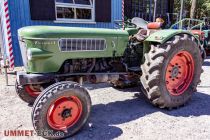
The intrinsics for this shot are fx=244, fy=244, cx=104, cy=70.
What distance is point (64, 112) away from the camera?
10.9 feet

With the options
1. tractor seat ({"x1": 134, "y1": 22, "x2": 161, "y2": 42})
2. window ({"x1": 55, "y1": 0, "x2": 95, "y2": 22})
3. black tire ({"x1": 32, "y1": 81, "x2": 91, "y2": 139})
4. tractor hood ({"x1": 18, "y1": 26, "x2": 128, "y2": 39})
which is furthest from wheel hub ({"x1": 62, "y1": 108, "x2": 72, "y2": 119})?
window ({"x1": 55, "y1": 0, "x2": 95, "y2": 22})

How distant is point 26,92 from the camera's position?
4.23 meters

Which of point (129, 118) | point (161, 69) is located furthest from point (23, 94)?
point (161, 69)

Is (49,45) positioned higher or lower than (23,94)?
higher

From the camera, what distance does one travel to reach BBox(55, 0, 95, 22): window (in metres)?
7.77

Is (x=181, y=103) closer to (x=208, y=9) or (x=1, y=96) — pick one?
(x=1, y=96)

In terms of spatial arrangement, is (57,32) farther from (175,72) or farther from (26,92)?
(175,72)

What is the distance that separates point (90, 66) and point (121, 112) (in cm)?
95

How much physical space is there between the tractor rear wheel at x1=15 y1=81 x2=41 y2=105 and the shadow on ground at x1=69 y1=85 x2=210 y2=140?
109cm

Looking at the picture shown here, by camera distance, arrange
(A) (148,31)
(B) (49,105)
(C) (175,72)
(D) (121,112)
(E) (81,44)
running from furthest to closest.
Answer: (A) (148,31), (C) (175,72), (D) (121,112), (E) (81,44), (B) (49,105)

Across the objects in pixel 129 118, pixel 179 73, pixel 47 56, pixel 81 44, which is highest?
pixel 81 44

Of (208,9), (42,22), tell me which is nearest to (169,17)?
(208,9)

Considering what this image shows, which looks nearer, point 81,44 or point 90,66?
point 81,44

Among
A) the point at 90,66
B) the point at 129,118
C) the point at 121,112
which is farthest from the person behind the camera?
the point at 121,112
